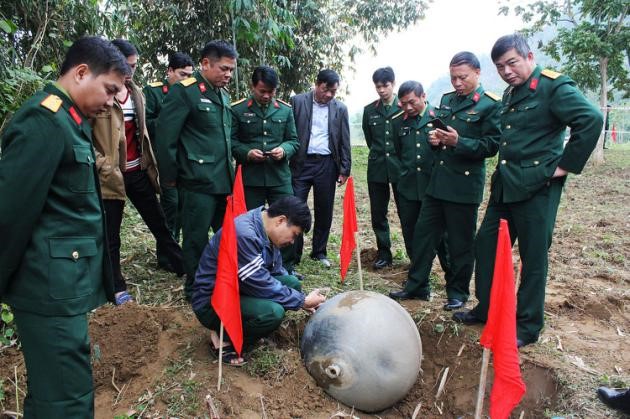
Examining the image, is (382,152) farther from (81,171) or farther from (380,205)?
(81,171)

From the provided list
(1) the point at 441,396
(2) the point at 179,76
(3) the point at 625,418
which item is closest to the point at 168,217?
(2) the point at 179,76

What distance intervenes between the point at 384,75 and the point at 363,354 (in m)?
3.16

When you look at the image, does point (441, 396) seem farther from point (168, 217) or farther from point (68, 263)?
point (168, 217)

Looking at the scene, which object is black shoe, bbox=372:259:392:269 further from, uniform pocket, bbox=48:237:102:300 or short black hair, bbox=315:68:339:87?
uniform pocket, bbox=48:237:102:300

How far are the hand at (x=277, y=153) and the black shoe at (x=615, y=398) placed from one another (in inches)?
122

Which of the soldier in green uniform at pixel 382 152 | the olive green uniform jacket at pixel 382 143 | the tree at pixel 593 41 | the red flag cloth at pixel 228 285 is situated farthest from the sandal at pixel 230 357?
the tree at pixel 593 41

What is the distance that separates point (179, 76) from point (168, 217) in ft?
5.24

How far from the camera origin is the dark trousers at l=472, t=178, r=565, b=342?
3.48m

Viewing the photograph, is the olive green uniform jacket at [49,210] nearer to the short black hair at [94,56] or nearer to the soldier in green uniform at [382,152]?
the short black hair at [94,56]

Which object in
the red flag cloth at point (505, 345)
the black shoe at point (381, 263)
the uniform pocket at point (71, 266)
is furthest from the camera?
the black shoe at point (381, 263)

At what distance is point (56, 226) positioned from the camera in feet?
6.73

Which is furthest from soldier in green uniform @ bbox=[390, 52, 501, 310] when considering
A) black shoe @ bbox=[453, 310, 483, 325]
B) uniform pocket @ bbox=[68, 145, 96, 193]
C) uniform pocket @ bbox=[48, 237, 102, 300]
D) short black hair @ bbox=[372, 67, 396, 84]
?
uniform pocket @ bbox=[48, 237, 102, 300]

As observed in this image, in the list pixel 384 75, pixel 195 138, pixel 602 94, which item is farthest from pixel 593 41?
pixel 195 138

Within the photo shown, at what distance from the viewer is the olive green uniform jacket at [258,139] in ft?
15.3
